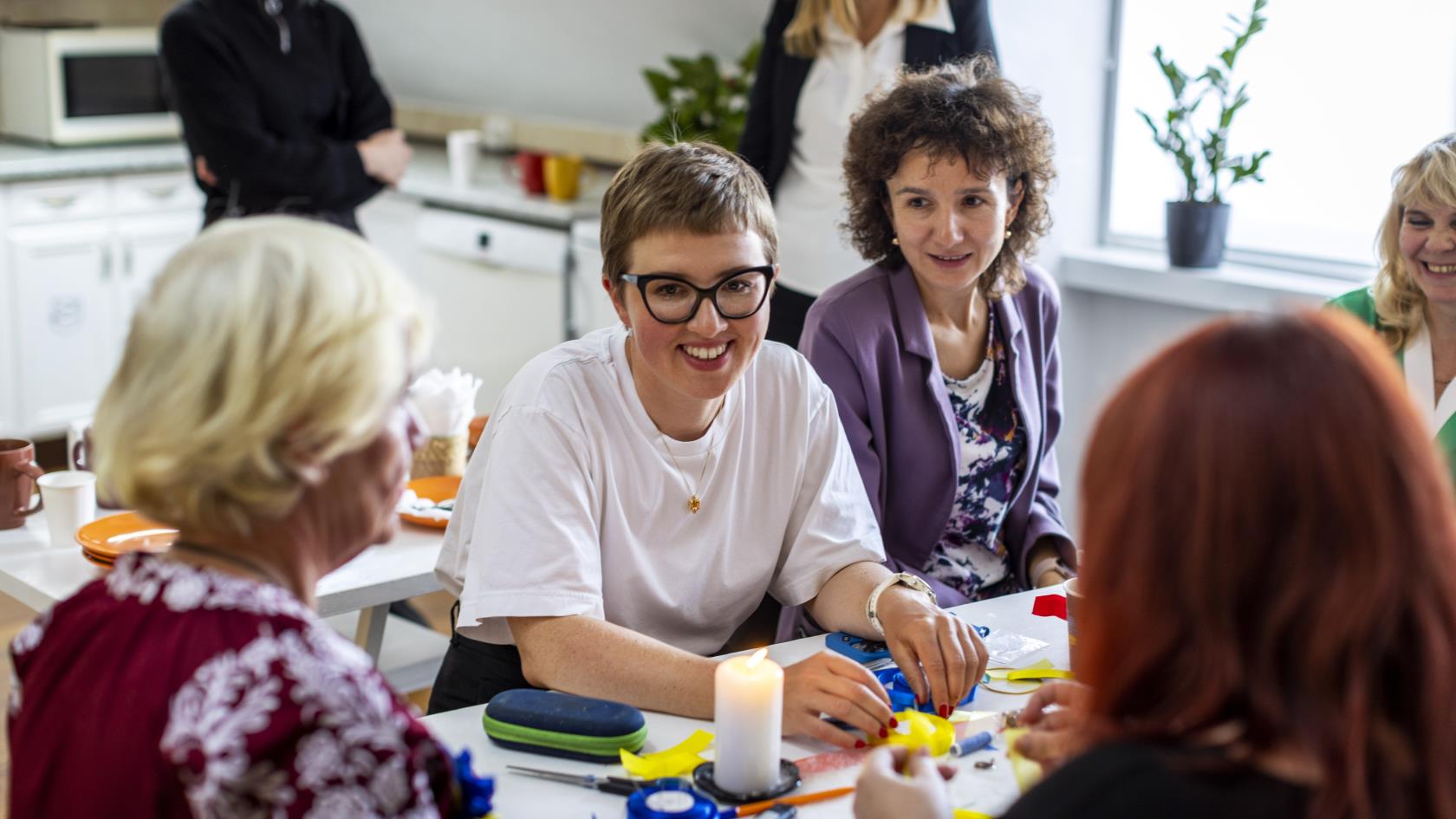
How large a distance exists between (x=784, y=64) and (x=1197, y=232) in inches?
42.4

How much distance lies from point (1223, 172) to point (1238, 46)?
478mm

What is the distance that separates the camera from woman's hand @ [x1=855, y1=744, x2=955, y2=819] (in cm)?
117

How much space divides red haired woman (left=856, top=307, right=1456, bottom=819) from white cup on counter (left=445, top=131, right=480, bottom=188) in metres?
4.31

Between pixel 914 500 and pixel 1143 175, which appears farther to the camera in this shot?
pixel 1143 175

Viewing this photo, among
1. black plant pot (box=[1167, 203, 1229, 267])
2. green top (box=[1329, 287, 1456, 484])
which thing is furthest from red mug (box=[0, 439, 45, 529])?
black plant pot (box=[1167, 203, 1229, 267])

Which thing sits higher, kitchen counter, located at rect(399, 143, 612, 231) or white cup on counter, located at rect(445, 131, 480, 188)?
white cup on counter, located at rect(445, 131, 480, 188)

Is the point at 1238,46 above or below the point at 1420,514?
above

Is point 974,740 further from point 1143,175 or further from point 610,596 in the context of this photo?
point 1143,175

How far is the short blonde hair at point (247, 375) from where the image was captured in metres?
0.95

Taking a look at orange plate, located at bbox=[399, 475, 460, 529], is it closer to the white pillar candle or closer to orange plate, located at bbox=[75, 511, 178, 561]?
orange plate, located at bbox=[75, 511, 178, 561]

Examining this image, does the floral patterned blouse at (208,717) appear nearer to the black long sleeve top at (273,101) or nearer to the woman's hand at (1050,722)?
the woman's hand at (1050,722)

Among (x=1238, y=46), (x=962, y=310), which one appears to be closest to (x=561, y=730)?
(x=962, y=310)

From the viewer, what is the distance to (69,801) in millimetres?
954

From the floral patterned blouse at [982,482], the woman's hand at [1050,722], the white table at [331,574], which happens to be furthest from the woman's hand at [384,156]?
the woman's hand at [1050,722]
